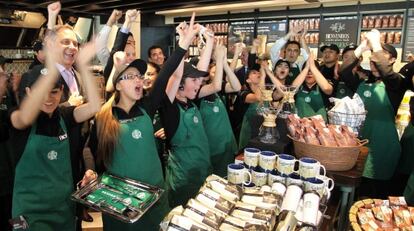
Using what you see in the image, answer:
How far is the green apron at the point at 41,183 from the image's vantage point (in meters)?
1.54

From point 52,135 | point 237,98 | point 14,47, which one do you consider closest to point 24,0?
point 14,47

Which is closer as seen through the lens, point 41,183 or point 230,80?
point 41,183

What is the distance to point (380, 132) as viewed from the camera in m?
2.86

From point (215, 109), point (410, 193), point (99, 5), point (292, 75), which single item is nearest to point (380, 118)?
point (292, 75)

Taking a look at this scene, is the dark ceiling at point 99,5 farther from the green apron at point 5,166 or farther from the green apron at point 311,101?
the green apron at point 5,166

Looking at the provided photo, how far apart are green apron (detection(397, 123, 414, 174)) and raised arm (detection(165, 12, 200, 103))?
2.19 meters

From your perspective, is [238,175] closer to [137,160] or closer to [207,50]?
[137,160]

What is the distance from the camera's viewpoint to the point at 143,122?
5.83 feet

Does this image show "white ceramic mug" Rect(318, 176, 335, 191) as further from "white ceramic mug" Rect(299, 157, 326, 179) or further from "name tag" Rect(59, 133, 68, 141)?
"name tag" Rect(59, 133, 68, 141)

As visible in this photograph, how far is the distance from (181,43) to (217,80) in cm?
49

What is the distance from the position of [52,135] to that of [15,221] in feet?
1.37

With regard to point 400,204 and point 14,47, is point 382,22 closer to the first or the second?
point 400,204

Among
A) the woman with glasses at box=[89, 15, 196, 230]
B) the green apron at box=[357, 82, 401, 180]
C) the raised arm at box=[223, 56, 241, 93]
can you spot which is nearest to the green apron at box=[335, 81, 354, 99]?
the green apron at box=[357, 82, 401, 180]

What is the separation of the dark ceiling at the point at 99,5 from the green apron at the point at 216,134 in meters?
3.89
